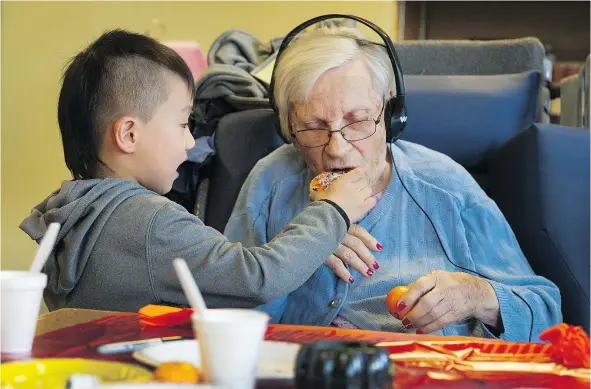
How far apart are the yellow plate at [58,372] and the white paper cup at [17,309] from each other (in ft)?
0.22

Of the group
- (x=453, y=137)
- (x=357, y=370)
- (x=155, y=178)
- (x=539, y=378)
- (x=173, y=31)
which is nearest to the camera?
(x=357, y=370)

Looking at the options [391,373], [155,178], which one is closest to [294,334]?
[391,373]

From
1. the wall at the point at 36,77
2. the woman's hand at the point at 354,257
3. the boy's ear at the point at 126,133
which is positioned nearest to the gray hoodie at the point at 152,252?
the boy's ear at the point at 126,133

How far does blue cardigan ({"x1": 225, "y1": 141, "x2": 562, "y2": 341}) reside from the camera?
1564 mm

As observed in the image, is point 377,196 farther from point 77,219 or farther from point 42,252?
point 42,252

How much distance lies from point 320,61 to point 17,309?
94 cm

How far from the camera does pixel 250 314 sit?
30.0 inches

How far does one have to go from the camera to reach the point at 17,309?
0.91 metres

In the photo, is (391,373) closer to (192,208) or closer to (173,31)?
(192,208)

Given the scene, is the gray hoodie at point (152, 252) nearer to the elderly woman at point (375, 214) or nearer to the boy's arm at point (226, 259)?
the boy's arm at point (226, 259)

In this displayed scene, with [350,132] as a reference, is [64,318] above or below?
below

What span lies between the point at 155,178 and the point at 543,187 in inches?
31.7

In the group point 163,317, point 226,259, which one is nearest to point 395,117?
point 226,259

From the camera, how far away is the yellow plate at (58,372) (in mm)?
800
